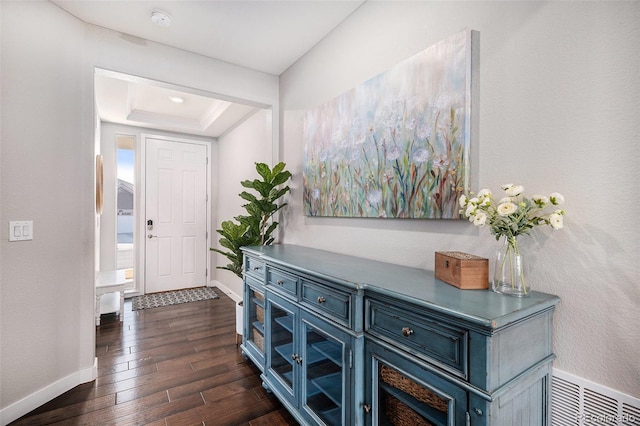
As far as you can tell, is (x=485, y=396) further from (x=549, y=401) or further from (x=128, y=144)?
(x=128, y=144)

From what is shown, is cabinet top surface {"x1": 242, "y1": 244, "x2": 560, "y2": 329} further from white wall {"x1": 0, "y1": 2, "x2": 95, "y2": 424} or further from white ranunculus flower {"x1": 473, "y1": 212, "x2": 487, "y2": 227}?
white wall {"x1": 0, "y1": 2, "x2": 95, "y2": 424}

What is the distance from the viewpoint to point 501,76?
1.35 meters

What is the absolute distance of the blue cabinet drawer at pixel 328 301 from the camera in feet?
4.65

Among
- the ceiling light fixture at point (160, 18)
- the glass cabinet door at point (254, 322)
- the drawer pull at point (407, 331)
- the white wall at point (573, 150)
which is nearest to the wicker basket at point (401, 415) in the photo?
the drawer pull at point (407, 331)

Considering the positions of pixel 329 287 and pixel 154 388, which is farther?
pixel 154 388

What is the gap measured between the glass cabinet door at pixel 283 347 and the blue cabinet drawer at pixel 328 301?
0.63ft

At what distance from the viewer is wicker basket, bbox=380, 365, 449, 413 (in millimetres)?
1104

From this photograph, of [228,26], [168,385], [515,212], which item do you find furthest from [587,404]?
[228,26]

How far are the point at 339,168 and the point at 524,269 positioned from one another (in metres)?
1.34

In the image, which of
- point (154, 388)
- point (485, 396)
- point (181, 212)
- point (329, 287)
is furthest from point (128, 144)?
point (485, 396)

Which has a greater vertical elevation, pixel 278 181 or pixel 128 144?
pixel 128 144

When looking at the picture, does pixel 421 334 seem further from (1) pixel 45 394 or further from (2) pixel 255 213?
(1) pixel 45 394

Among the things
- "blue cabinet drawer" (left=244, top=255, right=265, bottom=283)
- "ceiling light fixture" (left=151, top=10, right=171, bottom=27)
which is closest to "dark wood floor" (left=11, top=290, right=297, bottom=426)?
"blue cabinet drawer" (left=244, top=255, right=265, bottom=283)

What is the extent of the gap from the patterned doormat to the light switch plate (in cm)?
220
